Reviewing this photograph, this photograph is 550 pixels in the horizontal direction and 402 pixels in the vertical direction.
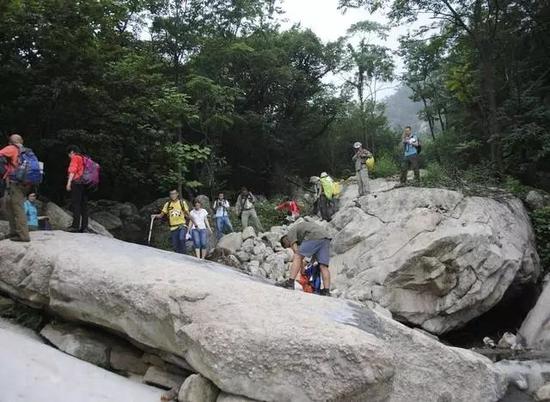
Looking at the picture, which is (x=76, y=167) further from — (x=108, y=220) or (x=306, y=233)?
(x=108, y=220)

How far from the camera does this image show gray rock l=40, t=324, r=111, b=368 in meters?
6.43

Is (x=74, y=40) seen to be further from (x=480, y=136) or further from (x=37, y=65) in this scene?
(x=480, y=136)

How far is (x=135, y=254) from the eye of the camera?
24.4 feet

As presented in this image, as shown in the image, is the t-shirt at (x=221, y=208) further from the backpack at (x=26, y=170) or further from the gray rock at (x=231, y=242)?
the backpack at (x=26, y=170)

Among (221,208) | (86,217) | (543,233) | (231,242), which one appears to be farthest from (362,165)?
(86,217)

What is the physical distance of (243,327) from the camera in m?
5.06

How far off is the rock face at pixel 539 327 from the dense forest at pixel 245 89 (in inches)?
Result: 198

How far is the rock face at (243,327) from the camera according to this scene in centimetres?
484

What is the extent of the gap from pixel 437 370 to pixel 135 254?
451 cm

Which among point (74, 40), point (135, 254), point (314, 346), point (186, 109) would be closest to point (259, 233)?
point (186, 109)

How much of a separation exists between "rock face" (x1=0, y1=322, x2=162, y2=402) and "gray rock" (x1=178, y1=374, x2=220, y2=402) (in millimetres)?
440

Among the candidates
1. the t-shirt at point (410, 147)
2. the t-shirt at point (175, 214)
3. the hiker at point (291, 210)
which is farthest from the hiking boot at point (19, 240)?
the hiker at point (291, 210)

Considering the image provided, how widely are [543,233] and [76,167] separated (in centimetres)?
1173

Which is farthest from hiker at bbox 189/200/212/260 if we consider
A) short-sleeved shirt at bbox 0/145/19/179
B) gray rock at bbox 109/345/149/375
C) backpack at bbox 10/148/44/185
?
gray rock at bbox 109/345/149/375
